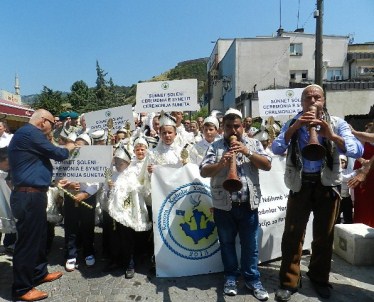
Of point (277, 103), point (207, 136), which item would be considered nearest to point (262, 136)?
point (277, 103)

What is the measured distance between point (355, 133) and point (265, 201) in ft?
4.55

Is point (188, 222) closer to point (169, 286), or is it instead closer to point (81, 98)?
point (169, 286)

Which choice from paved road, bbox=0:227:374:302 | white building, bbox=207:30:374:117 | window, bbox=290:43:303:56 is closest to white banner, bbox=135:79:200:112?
paved road, bbox=0:227:374:302

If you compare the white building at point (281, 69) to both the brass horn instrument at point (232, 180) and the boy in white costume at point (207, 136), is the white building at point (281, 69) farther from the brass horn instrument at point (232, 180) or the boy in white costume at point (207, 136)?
the brass horn instrument at point (232, 180)

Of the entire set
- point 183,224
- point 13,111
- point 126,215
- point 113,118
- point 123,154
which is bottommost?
point 183,224

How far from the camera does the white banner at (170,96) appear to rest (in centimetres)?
602

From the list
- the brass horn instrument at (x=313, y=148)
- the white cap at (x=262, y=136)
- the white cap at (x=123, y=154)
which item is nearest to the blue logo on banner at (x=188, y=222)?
the white cap at (x=123, y=154)

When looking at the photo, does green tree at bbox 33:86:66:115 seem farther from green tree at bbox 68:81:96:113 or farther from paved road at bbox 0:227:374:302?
paved road at bbox 0:227:374:302

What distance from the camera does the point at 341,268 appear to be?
4.27 m

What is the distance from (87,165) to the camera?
4203mm

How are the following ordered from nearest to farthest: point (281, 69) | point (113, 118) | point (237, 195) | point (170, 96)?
point (237, 195), point (170, 96), point (113, 118), point (281, 69)

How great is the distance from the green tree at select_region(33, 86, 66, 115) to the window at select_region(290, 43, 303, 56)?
88.0ft

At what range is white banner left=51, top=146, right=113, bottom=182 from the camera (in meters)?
4.17

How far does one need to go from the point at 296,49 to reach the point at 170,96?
3810 cm
